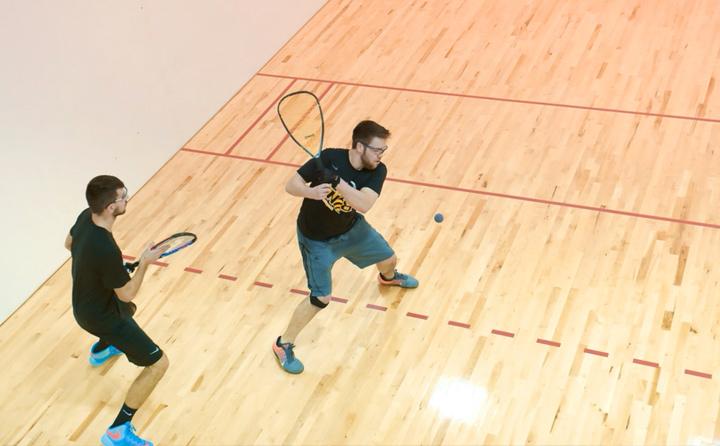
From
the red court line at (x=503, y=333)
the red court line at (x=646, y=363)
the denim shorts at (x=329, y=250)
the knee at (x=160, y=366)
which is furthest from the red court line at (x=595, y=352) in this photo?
the knee at (x=160, y=366)

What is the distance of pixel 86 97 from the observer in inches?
198

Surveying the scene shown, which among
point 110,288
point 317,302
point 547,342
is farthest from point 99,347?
point 547,342

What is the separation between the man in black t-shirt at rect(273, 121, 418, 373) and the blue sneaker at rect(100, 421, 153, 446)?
712 millimetres

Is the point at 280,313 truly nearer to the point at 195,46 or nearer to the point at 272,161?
the point at 272,161

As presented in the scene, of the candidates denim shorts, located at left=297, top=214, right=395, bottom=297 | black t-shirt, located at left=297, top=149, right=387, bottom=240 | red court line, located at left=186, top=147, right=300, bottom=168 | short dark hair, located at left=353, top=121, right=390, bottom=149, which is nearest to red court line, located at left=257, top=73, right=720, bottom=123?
red court line, located at left=186, top=147, right=300, bottom=168

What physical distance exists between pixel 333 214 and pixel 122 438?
1247 millimetres

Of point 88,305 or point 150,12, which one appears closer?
point 88,305

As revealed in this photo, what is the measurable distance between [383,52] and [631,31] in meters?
1.90

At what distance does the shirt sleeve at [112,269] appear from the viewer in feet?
10.4

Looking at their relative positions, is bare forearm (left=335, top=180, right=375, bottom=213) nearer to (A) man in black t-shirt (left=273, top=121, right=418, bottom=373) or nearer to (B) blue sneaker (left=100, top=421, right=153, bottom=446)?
(A) man in black t-shirt (left=273, top=121, right=418, bottom=373)

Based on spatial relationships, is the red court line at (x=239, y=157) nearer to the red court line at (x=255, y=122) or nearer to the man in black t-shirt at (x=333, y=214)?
the red court line at (x=255, y=122)

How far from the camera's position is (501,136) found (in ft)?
18.1

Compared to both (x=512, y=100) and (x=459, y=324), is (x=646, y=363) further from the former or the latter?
(x=512, y=100)

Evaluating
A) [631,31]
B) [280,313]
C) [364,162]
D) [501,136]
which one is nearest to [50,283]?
[280,313]
